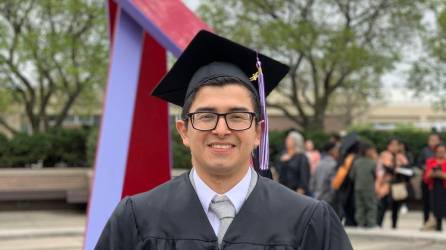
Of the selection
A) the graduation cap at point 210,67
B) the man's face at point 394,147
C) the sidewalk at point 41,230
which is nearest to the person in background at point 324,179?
the man's face at point 394,147

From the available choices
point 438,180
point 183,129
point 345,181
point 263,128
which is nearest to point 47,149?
point 345,181

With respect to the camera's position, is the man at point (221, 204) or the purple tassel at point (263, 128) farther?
the purple tassel at point (263, 128)

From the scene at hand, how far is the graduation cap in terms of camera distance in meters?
2.41

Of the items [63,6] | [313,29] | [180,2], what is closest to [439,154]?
[180,2]

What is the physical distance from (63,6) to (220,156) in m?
19.9

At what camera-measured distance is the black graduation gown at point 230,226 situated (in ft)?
7.15

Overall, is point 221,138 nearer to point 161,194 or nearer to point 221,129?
point 221,129

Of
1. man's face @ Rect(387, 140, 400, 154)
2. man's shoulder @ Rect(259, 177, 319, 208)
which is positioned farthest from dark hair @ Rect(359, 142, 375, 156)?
man's shoulder @ Rect(259, 177, 319, 208)

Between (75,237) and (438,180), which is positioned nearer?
(438,180)

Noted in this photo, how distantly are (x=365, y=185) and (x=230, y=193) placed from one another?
9.05 metres

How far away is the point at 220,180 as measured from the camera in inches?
88.6

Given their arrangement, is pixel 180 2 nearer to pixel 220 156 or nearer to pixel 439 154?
pixel 220 156

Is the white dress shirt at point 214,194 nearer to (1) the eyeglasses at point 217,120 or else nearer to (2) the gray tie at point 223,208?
(2) the gray tie at point 223,208

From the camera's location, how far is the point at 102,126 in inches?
258
